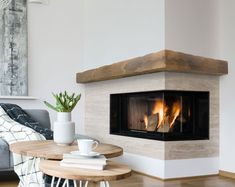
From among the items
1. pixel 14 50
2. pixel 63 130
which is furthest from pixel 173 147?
pixel 14 50

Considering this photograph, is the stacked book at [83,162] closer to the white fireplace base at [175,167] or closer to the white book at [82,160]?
the white book at [82,160]

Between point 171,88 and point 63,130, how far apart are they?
5.07ft

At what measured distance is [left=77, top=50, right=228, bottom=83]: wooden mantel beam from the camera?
3.26m

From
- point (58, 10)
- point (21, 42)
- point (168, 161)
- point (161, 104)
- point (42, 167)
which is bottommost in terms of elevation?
point (168, 161)

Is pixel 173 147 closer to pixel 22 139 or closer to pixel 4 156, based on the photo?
pixel 22 139

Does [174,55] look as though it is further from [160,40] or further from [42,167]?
[42,167]

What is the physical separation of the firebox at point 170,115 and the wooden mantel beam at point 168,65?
11.2 inches

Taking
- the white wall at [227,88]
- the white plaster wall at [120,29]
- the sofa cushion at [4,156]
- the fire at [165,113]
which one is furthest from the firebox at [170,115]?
the sofa cushion at [4,156]

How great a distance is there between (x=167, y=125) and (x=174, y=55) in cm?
80

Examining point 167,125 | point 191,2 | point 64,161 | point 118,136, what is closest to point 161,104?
point 167,125

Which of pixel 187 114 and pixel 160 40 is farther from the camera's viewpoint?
pixel 187 114

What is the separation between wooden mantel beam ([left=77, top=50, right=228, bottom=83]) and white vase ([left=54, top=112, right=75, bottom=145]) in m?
1.29

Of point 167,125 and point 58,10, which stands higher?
point 58,10

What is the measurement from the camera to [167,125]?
3674 mm
